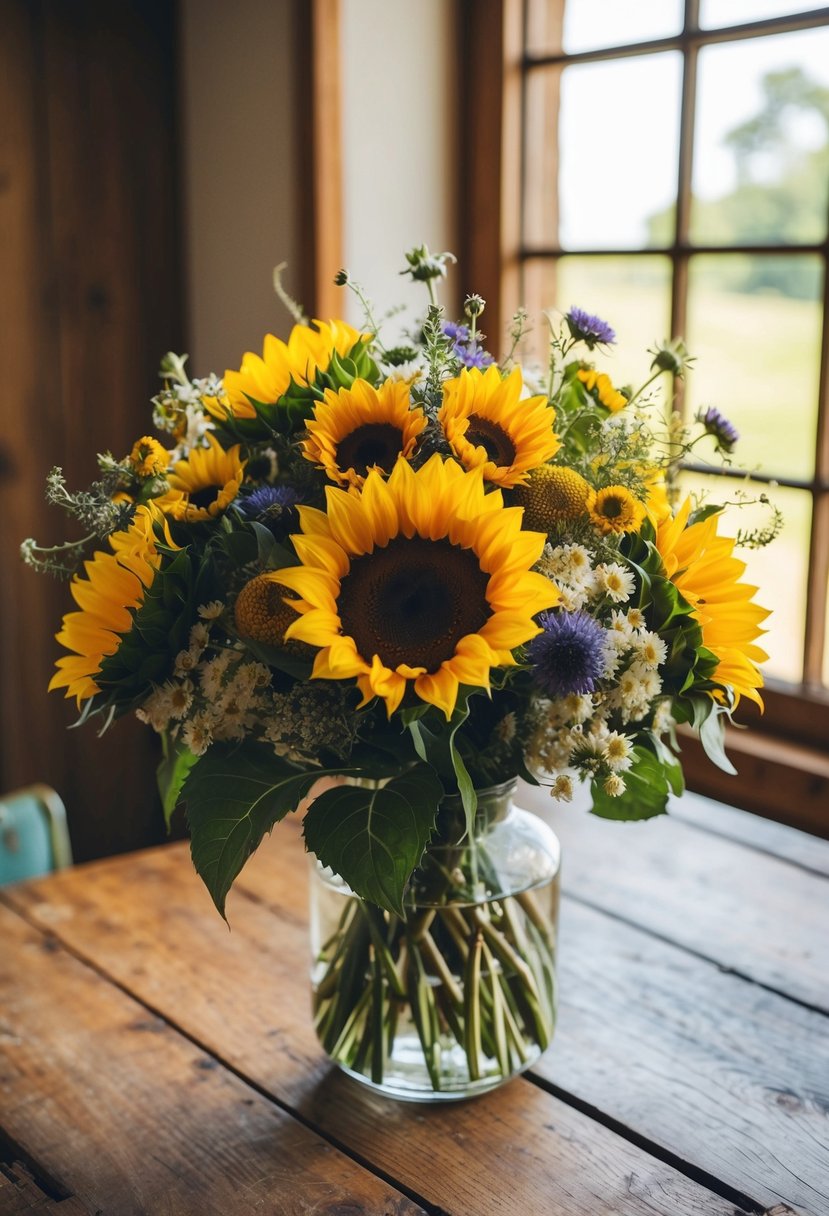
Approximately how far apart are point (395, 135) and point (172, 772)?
123cm

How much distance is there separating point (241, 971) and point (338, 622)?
528 millimetres

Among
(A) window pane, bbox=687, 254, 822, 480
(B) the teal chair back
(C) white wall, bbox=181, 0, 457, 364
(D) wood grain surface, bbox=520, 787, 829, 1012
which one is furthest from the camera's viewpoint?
(C) white wall, bbox=181, 0, 457, 364

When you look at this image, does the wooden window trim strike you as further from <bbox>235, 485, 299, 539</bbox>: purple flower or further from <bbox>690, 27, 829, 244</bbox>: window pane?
<bbox>235, 485, 299, 539</bbox>: purple flower

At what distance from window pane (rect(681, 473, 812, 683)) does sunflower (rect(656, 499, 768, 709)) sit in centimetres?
75

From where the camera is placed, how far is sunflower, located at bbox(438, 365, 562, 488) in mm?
726

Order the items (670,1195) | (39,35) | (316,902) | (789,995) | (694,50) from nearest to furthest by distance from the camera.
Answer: (670,1195), (316,902), (789,995), (694,50), (39,35)

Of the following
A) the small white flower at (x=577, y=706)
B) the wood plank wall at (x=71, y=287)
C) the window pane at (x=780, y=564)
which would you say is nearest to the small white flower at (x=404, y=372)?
the small white flower at (x=577, y=706)

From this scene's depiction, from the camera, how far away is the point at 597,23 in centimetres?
174

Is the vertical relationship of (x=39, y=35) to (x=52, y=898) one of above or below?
above

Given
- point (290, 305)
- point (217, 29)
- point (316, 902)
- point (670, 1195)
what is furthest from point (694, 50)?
point (670, 1195)

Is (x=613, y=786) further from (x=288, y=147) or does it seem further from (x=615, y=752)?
(x=288, y=147)

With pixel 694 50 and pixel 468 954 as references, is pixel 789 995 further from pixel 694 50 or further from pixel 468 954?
pixel 694 50

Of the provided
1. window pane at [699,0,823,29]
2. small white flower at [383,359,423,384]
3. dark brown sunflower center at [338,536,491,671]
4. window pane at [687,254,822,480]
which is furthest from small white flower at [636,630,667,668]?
window pane at [699,0,823,29]

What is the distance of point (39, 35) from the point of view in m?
1.90
